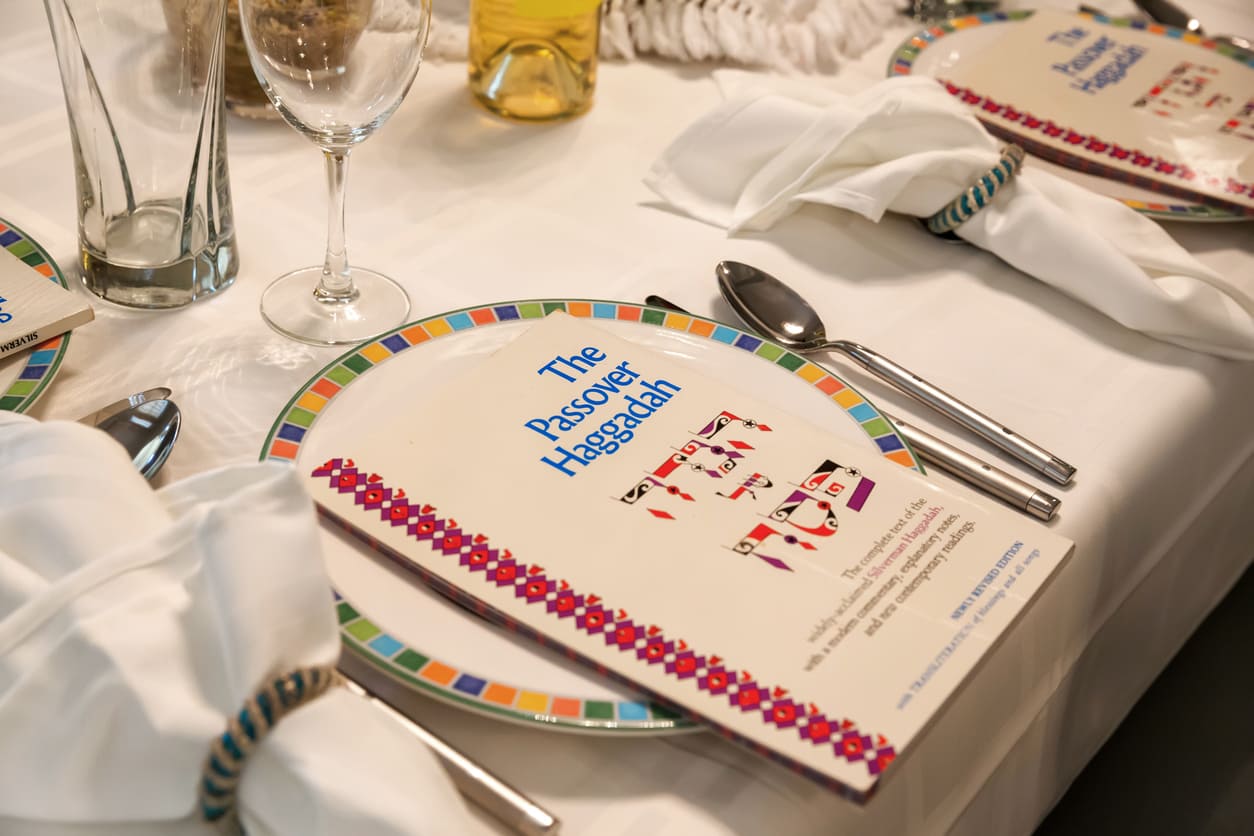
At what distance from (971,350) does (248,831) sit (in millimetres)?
474

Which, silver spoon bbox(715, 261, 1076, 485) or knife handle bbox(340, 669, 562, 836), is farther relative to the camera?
silver spoon bbox(715, 261, 1076, 485)

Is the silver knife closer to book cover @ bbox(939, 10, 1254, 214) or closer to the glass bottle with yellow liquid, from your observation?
the glass bottle with yellow liquid

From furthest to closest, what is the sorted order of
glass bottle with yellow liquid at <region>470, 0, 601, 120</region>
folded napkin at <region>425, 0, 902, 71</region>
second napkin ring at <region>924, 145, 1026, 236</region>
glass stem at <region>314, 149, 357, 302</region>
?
folded napkin at <region>425, 0, 902, 71</region> → glass bottle with yellow liquid at <region>470, 0, 601, 120</region> → second napkin ring at <region>924, 145, 1026, 236</region> → glass stem at <region>314, 149, 357, 302</region>

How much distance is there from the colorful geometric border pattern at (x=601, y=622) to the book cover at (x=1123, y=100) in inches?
22.1

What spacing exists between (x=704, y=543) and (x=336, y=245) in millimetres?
291

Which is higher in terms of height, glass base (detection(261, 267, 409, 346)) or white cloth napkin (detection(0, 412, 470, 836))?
white cloth napkin (detection(0, 412, 470, 836))

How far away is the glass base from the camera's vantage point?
2.10 ft

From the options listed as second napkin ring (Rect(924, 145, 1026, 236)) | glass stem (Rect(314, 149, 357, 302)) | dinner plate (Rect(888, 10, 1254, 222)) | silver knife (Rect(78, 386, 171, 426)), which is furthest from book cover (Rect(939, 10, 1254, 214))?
silver knife (Rect(78, 386, 171, 426))

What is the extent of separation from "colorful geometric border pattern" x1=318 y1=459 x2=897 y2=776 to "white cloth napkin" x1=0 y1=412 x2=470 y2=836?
85 mm

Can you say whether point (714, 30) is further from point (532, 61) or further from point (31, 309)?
point (31, 309)

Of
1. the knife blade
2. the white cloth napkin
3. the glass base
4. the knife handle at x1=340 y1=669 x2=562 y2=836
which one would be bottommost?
the glass base

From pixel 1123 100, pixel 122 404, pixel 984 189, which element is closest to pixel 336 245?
pixel 122 404

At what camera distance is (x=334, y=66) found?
561mm

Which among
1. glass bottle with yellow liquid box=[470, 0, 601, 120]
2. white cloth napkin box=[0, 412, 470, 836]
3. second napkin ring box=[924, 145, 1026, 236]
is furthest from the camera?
glass bottle with yellow liquid box=[470, 0, 601, 120]
